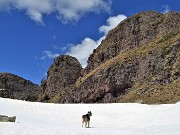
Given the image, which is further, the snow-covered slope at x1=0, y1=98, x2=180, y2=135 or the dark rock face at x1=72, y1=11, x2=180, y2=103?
the dark rock face at x1=72, y1=11, x2=180, y2=103

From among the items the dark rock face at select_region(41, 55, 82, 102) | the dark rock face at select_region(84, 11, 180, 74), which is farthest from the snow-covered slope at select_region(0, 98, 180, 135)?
the dark rock face at select_region(41, 55, 82, 102)

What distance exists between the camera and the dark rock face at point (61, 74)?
165m

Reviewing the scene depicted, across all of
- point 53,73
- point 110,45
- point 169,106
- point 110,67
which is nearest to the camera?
point 169,106

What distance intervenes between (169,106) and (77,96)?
262 ft

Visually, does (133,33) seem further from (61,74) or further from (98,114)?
(98,114)

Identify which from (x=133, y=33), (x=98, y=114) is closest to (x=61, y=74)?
(x=133, y=33)

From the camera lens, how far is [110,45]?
13538 centimetres

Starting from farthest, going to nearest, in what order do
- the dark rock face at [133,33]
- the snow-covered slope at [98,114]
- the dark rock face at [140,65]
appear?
1. the dark rock face at [133,33]
2. the dark rock face at [140,65]
3. the snow-covered slope at [98,114]

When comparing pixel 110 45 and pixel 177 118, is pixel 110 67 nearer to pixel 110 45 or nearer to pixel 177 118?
pixel 110 45

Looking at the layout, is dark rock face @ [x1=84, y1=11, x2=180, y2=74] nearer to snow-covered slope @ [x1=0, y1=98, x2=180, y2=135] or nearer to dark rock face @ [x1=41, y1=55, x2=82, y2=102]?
dark rock face @ [x1=41, y1=55, x2=82, y2=102]

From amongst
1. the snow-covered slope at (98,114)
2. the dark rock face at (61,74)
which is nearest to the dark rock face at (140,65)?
the snow-covered slope at (98,114)

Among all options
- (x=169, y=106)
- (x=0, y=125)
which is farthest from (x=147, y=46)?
(x=0, y=125)

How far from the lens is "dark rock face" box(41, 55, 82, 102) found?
165125 millimetres

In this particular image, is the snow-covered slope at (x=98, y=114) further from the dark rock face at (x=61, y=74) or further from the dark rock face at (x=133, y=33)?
the dark rock face at (x=61, y=74)
